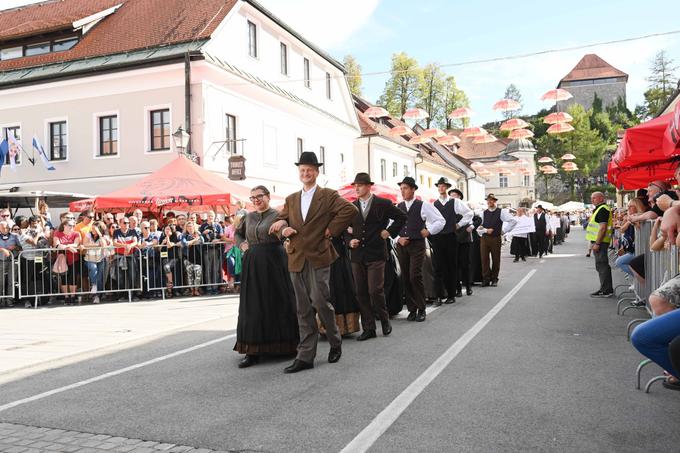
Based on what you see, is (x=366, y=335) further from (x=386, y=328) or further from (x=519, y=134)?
(x=519, y=134)

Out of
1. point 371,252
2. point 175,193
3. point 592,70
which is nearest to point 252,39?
point 175,193

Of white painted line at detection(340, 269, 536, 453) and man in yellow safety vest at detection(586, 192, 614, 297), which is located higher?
man in yellow safety vest at detection(586, 192, 614, 297)

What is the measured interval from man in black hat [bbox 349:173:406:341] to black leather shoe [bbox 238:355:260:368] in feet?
5.22

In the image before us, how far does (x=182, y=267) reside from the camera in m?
14.2

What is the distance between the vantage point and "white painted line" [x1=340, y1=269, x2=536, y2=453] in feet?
13.4

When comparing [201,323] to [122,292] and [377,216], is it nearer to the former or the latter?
[377,216]

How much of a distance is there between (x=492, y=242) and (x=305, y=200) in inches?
345

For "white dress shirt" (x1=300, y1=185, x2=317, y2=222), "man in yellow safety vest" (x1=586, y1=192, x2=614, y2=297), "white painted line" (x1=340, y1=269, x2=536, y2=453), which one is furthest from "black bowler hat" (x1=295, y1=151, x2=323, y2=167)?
"man in yellow safety vest" (x1=586, y1=192, x2=614, y2=297)

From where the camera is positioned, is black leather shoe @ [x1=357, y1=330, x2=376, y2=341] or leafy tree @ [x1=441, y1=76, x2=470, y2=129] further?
leafy tree @ [x1=441, y1=76, x2=470, y2=129]

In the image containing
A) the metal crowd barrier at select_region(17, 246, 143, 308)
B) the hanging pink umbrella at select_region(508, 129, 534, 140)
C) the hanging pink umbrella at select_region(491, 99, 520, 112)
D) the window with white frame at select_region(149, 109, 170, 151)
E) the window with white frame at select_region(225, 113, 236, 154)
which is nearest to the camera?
the metal crowd barrier at select_region(17, 246, 143, 308)

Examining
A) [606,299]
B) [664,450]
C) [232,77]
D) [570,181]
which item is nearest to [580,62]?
[570,181]

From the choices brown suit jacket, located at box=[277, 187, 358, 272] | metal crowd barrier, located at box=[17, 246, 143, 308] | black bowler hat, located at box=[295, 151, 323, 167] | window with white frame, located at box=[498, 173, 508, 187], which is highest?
window with white frame, located at box=[498, 173, 508, 187]

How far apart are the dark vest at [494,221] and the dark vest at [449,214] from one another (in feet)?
10.5

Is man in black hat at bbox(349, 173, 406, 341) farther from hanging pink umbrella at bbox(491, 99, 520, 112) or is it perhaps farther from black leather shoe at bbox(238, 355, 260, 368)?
hanging pink umbrella at bbox(491, 99, 520, 112)
